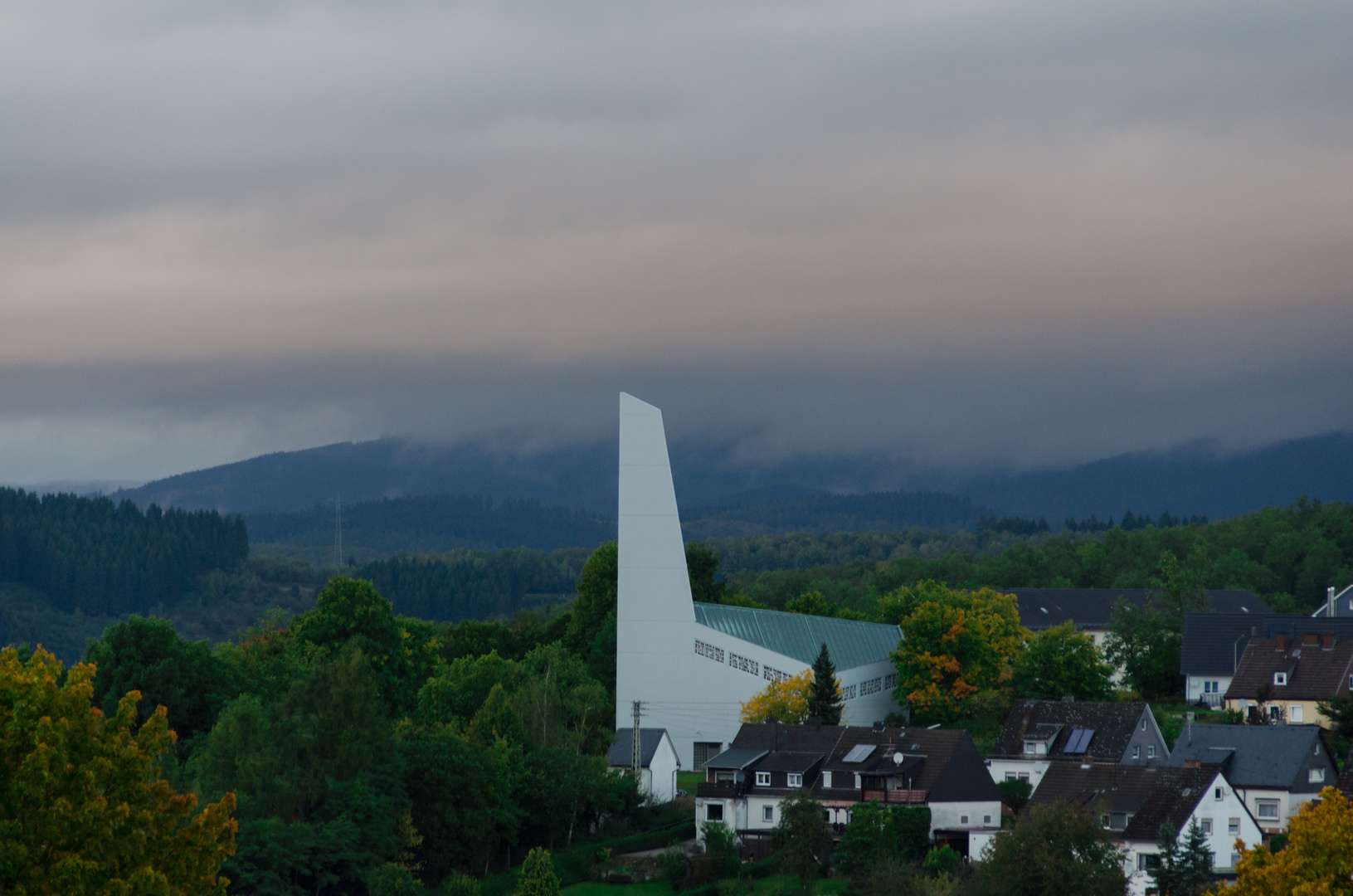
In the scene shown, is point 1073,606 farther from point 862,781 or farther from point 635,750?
point 862,781

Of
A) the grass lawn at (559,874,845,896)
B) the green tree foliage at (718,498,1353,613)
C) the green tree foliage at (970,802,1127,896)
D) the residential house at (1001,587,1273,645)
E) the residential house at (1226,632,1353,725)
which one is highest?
the green tree foliage at (718,498,1353,613)

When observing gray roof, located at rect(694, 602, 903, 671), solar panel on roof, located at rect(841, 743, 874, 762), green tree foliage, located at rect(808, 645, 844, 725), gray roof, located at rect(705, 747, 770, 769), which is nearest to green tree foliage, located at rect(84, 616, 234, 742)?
gray roof, located at rect(705, 747, 770, 769)

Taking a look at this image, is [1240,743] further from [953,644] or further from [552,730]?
[552,730]

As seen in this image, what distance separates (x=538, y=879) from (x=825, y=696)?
23.5m

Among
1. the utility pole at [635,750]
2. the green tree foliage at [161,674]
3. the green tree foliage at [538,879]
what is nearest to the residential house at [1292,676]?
the utility pole at [635,750]

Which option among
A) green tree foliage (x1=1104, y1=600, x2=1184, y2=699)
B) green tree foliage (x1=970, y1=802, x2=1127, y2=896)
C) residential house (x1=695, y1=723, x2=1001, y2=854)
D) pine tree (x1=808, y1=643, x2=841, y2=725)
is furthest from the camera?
green tree foliage (x1=1104, y1=600, x2=1184, y2=699)

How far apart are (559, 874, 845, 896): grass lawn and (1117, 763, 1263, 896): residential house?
9.80m

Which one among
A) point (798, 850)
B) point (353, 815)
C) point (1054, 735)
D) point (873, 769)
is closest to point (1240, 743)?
point (1054, 735)

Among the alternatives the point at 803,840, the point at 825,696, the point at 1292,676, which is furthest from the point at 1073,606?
the point at 803,840

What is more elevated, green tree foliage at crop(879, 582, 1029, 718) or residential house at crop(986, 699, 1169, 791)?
green tree foliage at crop(879, 582, 1029, 718)

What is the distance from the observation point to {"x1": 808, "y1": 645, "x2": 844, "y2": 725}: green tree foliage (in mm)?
69125

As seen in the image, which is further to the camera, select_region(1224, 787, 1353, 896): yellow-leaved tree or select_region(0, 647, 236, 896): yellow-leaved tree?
select_region(1224, 787, 1353, 896): yellow-leaved tree

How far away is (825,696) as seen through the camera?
69.2m

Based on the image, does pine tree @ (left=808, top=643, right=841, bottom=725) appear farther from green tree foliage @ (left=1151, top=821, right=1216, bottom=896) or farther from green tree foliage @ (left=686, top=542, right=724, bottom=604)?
green tree foliage @ (left=1151, top=821, right=1216, bottom=896)
